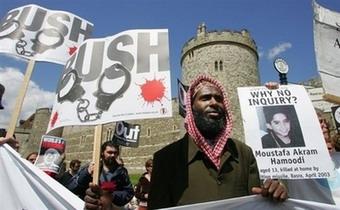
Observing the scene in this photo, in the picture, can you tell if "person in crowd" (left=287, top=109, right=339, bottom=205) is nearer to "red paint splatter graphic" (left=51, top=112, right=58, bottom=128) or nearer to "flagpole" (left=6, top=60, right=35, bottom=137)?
"red paint splatter graphic" (left=51, top=112, right=58, bottom=128)

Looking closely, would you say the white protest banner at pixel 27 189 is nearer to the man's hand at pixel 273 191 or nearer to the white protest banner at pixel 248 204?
the white protest banner at pixel 248 204

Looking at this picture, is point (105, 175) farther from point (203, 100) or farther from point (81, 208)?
point (203, 100)

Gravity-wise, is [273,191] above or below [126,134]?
below

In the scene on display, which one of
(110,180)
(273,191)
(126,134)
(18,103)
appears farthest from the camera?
(126,134)

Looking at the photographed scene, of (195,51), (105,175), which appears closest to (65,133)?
(195,51)

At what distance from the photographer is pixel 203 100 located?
230 centimetres

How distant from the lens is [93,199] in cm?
203

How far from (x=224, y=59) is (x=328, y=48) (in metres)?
20.9

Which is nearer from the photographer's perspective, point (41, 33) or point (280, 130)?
point (280, 130)

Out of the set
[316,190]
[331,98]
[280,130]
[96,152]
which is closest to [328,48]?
[331,98]

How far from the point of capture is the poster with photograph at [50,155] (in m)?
3.70

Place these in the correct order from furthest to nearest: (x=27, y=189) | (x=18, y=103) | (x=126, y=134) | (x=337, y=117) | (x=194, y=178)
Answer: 1. (x=126, y=134)
2. (x=337, y=117)
3. (x=18, y=103)
4. (x=27, y=189)
5. (x=194, y=178)

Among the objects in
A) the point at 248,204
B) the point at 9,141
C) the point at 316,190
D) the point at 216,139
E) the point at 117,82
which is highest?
the point at 117,82

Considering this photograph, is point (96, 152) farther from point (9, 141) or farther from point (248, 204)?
point (248, 204)
